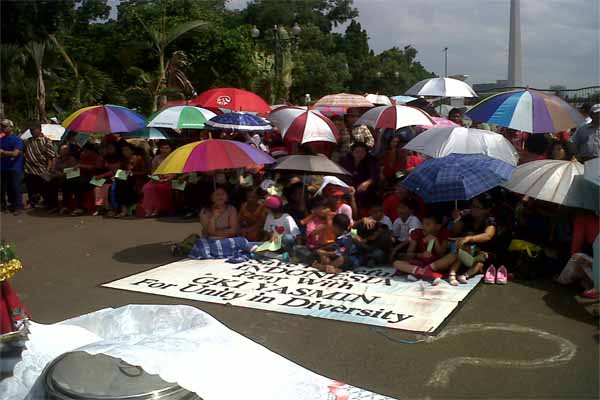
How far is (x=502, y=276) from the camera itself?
639cm

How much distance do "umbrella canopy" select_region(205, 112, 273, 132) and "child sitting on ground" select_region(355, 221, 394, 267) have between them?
3177 mm

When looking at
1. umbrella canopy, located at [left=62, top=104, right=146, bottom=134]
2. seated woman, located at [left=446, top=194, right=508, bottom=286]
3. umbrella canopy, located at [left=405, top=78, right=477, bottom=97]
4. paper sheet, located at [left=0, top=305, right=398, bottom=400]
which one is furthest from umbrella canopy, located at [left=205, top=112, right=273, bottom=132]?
paper sheet, located at [left=0, top=305, right=398, bottom=400]

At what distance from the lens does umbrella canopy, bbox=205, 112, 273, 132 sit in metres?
9.54

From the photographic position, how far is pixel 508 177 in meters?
6.41

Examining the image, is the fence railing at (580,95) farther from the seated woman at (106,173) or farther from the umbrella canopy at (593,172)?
the seated woman at (106,173)

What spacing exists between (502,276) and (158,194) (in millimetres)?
6289

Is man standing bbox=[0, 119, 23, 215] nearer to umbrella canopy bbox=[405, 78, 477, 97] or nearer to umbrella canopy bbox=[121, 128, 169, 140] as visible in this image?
umbrella canopy bbox=[121, 128, 169, 140]

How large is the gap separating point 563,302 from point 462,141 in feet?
8.10

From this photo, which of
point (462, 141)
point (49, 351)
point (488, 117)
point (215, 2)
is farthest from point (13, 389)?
point (215, 2)

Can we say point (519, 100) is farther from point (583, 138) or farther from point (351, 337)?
point (351, 337)

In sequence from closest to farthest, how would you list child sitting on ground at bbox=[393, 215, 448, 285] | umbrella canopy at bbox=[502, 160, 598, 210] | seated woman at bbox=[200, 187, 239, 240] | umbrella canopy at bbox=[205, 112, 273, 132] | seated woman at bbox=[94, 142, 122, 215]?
umbrella canopy at bbox=[502, 160, 598, 210] → child sitting on ground at bbox=[393, 215, 448, 285] → seated woman at bbox=[200, 187, 239, 240] → umbrella canopy at bbox=[205, 112, 273, 132] → seated woman at bbox=[94, 142, 122, 215]

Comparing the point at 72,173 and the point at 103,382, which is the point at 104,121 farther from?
the point at 103,382

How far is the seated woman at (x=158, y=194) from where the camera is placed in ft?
34.7

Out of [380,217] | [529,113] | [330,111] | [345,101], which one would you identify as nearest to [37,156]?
[330,111]
